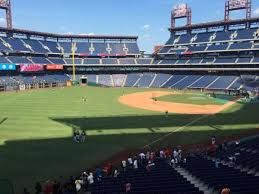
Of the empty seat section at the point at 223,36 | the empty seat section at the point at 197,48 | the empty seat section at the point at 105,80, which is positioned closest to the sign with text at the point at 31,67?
the empty seat section at the point at 105,80

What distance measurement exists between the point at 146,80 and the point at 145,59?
41.4 feet

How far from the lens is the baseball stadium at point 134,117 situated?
2278 cm

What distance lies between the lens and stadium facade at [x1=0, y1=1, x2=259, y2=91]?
335ft

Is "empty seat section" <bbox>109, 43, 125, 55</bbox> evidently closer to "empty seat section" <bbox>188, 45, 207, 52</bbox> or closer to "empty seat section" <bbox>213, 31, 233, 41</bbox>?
"empty seat section" <bbox>188, 45, 207, 52</bbox>

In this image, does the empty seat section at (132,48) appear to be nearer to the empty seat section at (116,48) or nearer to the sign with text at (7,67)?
the empty seat section at (116,48)

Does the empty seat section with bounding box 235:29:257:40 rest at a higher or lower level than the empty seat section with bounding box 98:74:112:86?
higher

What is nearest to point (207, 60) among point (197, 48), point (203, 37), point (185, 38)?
point (197, 48)

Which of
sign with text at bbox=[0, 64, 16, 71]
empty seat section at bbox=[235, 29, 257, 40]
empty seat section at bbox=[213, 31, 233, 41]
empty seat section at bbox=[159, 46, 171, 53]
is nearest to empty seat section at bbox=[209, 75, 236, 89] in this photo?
empty seat section at bbox=[235, 29, 257, 40]

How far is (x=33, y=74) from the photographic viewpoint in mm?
113938

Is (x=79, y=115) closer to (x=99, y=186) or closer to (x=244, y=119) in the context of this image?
(x=244, y=119)

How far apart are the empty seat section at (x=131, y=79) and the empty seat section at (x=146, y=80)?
218cm

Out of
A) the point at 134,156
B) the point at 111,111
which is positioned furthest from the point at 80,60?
the point at 134,156

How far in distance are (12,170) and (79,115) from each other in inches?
999

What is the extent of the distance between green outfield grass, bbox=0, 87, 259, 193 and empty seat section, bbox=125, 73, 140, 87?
2275 inches
